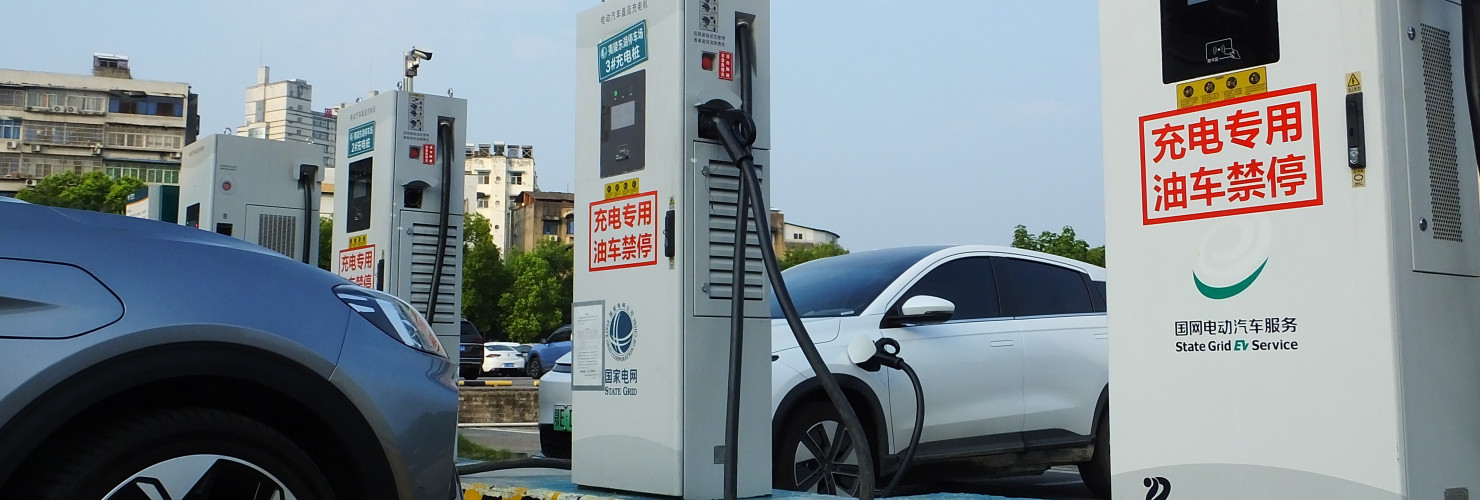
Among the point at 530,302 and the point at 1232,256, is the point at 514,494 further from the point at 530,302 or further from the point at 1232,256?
the point at 530,302

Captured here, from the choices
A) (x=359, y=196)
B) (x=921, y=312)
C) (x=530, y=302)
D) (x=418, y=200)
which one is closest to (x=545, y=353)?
(x=359, y=196)

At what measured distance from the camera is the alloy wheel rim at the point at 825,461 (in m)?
5.98

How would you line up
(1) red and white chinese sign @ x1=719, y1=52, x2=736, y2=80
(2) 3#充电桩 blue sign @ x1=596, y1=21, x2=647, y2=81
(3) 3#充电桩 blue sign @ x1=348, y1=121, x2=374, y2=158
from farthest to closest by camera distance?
(3) 3#充电桩 blue sign @ x1=348, y1=121, x2=374, y2=158 < (2) 3#充电桩 blue sign @ x1=596, y1=21, x2=647, y2=81 < (1) red and white chinese sign @ x1=719, y1=52, x2=736, y2=80

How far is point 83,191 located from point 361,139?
66067 millimetres

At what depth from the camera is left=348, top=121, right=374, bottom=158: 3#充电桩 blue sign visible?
28.9 ft

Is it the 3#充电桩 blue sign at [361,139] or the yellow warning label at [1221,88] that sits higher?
the 3#充电桩 blue sign at [361,139]

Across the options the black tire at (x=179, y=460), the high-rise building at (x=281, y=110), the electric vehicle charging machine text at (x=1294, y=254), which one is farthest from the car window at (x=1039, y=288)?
the high-rise building at (x=281, y=110)

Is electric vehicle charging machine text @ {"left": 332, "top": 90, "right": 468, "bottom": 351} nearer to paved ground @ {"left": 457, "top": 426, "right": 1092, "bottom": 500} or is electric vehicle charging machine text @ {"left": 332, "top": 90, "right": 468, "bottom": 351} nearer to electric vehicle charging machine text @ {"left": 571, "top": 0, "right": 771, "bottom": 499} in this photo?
paved ground @ {"left": 457, "top": 426, "right": 1092, "bottom": 500}

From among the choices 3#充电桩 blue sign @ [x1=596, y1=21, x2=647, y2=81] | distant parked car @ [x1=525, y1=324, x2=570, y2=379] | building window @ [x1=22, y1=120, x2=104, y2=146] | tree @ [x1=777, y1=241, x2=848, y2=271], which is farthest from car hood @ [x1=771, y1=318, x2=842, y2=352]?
building window @ [x1=22, y1=120, x2=104, y2=146]

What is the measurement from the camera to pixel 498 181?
11738 cm

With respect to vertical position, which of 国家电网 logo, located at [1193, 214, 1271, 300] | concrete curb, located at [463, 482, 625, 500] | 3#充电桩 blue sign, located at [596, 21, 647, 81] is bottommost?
concrete curb, located at [463, 482, 625, 500]

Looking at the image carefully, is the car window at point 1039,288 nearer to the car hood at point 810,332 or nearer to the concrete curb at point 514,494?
the car hood at point 810,332

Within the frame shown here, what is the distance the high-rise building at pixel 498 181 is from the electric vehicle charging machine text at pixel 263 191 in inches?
4017

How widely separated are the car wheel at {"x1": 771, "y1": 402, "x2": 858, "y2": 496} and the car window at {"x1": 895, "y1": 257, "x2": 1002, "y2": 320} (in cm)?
107
